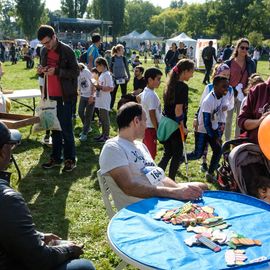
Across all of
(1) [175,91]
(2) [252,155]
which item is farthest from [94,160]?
(2) [252,155]

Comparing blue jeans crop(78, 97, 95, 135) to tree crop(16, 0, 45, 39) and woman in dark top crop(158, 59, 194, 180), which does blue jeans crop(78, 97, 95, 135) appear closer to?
woman in dark top crop(158, 59, 194, 180)

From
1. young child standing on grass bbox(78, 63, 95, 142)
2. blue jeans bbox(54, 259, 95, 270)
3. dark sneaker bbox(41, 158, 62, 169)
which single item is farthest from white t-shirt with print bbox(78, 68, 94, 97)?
blue jeans bbox(54, 259, 95, 270)

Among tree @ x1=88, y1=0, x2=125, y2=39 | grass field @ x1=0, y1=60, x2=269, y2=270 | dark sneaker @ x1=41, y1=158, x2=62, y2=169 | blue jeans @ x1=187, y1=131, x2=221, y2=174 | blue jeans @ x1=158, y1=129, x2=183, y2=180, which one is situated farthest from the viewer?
tree @ x1=88, y1=0, x2=125, y2=39

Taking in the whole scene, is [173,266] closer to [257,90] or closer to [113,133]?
[257,90]

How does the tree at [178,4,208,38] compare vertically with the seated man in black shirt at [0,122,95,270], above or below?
above

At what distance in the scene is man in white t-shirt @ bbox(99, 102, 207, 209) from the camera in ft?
9.53

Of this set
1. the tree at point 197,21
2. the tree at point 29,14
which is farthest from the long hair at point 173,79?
the tree at point 197,21

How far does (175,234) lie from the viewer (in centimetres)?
232

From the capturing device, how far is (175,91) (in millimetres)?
4559

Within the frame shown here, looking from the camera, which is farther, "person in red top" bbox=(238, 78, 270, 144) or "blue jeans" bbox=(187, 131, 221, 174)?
"blue jeans" bbox=(187, 131, 221, 174)

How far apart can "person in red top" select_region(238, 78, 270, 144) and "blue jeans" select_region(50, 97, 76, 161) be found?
244cm

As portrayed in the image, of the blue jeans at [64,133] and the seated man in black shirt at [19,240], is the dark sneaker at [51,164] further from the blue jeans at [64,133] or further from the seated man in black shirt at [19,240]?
the seated man in black shirt at [19,240]

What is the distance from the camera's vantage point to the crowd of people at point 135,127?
2156mm

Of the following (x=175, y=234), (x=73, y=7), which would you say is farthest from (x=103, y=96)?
(x=73, y=7)
